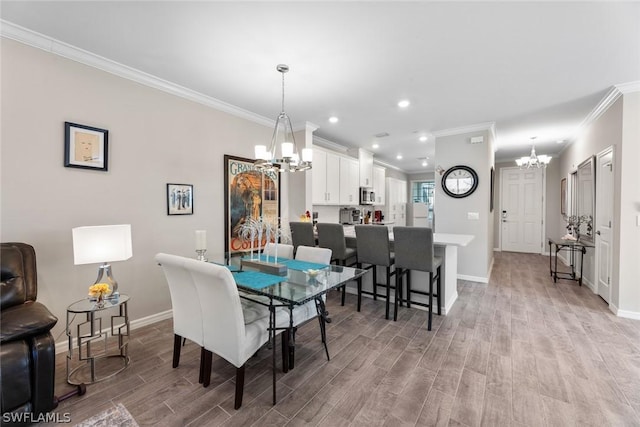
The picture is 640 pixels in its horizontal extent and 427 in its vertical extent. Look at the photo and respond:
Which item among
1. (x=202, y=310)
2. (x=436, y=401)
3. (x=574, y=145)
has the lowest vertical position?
(x=436, y=401)

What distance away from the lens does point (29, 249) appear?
2.04 metres

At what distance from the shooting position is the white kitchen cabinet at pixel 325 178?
4.80 metres

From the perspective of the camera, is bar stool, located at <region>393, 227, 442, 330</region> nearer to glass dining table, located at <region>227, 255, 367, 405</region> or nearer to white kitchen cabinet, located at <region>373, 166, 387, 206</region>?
glass dining table, located at <region>227, 255, 367, 405</region>

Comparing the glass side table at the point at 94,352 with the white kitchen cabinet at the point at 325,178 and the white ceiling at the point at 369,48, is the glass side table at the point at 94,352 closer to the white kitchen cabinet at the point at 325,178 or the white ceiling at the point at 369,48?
the white ceiling at the point at 369,48

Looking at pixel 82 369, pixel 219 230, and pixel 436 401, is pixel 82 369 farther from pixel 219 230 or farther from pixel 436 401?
pixel 436 401

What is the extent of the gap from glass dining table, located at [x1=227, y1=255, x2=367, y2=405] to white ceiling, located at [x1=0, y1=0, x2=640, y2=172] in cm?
193

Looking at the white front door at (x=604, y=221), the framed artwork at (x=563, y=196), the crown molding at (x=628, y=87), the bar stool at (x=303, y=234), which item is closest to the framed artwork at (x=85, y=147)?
the bar stool at (x=303, y=234)

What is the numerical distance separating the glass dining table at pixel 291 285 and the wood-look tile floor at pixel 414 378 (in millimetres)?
237

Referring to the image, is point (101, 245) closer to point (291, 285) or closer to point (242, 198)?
point (291, 285)

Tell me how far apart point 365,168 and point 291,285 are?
485cm

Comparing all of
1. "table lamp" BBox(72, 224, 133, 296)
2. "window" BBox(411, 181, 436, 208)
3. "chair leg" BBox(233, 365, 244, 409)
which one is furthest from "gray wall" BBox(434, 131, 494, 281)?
"window" BBox(411, 181, 436, 208)

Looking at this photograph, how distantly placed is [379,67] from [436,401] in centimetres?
282

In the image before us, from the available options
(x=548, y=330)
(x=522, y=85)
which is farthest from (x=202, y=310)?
(x=522, y=85)

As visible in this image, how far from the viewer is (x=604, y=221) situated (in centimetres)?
363
